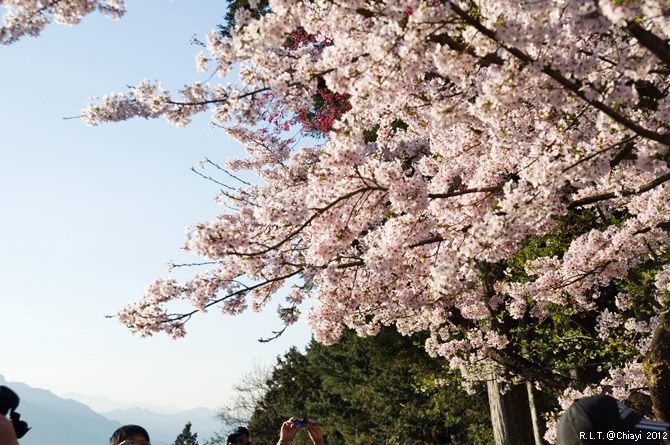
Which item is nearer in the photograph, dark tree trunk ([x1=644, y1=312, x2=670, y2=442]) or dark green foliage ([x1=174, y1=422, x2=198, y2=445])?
dark tree trunk ([x1=644, y1=312, x2=670, y2=442])

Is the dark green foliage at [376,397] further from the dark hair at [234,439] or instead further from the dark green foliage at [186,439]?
the dark green foliage at [186,439]

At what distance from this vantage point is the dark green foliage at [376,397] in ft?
59.6

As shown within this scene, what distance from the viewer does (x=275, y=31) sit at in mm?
4543

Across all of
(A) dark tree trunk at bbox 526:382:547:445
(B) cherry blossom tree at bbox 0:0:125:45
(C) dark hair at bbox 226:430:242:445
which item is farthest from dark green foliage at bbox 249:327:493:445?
(B) cherry blossom tree at bbox 0:0:125:45

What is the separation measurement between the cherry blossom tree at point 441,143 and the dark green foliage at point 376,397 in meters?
4.70

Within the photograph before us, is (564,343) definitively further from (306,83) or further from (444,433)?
(444,433)

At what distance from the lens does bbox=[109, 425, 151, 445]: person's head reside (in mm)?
4414

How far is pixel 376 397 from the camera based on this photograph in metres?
27.9

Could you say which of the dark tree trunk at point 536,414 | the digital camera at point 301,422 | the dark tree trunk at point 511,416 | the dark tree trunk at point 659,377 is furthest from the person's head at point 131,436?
the dark tree trunk at point 536,414

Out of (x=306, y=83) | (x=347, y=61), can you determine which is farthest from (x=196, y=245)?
(x=347, y=61)

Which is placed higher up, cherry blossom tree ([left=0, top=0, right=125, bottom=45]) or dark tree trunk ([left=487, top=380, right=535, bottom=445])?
cherry blossom tree ([left=0, top=0, right=125, bottom=45])

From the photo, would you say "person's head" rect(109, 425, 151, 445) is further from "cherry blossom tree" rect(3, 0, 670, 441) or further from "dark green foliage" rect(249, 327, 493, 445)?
"dark green foliage" rect(249, 327, 493, 445)

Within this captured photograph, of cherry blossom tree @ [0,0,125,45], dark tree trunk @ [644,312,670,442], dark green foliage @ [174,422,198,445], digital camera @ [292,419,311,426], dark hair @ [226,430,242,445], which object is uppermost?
cherry blossom tree @ [0,0,125,45]

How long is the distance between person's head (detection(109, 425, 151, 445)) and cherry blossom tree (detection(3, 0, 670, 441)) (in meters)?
1.49
